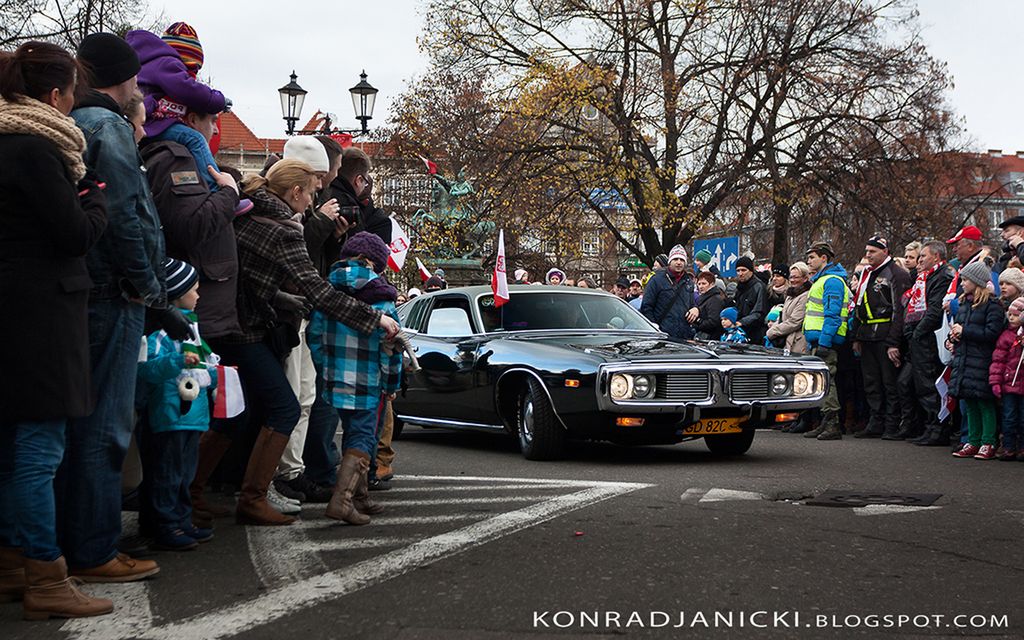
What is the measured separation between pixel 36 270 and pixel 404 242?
21.2ft

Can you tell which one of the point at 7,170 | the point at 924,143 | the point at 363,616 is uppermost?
the point at 924,143

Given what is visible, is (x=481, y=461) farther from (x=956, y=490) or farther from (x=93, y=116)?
(x=93, y=116)

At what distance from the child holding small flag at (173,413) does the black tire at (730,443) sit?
5526 millimetres

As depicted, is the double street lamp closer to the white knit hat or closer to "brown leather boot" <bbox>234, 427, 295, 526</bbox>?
the white knit hat

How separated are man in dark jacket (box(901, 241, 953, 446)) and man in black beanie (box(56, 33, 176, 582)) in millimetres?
8583

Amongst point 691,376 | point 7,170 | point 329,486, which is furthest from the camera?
point 691,376

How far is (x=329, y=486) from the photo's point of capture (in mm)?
7957

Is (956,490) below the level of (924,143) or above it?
below

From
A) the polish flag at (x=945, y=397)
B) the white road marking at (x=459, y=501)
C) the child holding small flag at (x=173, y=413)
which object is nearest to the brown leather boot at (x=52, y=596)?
the child holding small flag at (x=173, y=413)

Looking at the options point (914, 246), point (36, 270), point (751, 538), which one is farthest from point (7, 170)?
point (914, 246)

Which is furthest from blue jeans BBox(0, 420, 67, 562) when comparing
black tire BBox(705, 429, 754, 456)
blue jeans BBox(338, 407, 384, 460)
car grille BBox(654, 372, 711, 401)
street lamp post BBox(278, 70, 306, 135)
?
street lamp post BBox(278, 70, 306, 135)

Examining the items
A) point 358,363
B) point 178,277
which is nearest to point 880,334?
point 358,363

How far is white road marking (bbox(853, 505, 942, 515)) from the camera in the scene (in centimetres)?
715

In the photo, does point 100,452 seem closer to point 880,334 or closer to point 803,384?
point 803,384
